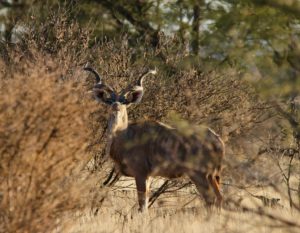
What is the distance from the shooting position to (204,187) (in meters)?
10.6

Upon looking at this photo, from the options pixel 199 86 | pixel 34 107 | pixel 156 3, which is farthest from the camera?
pixel 156 3

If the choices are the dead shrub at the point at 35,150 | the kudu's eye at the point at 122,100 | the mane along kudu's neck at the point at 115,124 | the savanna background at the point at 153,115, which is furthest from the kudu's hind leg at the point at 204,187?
the dead shrub at the point at 35,150

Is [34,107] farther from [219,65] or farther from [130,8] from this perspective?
[130,8]

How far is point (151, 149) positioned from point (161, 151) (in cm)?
16

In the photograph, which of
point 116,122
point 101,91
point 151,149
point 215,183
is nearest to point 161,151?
point 151,149

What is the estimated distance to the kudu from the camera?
10.5 metres

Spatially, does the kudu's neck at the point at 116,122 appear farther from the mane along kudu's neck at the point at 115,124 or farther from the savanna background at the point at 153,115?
the savanna background at the point at 153,115

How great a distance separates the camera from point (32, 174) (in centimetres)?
642

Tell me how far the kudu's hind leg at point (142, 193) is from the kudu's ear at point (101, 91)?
Result: 1.15m

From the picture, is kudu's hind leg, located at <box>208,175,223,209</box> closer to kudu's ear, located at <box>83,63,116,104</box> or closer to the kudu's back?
the kudu's back

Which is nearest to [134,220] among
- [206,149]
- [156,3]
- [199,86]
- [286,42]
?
[206,149]

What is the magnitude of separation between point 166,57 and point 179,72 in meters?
0.64

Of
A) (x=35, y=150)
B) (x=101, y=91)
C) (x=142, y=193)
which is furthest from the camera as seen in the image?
(x=142, y=193)

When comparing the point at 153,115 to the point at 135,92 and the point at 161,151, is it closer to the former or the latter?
the point at 161,151
